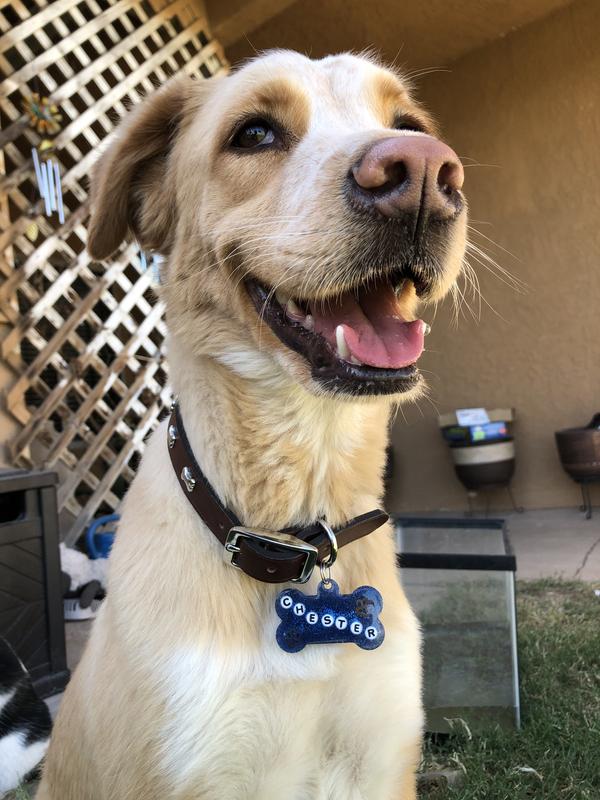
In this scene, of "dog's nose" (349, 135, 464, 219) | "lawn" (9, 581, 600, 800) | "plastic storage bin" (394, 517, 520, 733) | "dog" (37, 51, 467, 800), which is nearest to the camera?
"dog's nose" (349, 135, 464, 219)

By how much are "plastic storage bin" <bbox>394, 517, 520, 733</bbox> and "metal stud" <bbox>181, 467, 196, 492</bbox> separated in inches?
44.0

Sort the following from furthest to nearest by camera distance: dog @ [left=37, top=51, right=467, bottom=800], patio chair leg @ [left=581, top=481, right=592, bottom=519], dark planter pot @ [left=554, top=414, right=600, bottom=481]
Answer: patio chair leg @ [left=581, top=481, right=592, bottom=519] → dark planter pot @ [left=554, top=414, right=600, bottom=481] → dog @ [left=37, top=51, right=467, bottom=800]

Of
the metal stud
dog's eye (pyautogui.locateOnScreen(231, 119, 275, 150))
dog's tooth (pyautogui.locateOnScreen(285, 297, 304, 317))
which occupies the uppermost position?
dog's eye (pyautogui.locateOnScreen(231, 119, 275, 150))

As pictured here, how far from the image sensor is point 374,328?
133 centimetres

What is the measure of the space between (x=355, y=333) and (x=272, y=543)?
411mm

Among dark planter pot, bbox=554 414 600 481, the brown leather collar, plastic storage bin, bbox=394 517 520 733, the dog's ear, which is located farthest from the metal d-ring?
dark planter pot, bbox=554 414 600 481

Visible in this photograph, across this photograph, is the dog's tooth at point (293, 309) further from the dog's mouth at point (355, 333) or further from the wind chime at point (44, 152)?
the wind chime at point (44, 152)

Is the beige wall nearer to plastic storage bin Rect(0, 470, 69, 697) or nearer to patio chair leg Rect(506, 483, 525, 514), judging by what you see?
patio chair leg Rect(506, 483, 525, 514)

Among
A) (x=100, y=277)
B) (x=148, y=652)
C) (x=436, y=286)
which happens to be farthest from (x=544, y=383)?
(x=148, y=652)

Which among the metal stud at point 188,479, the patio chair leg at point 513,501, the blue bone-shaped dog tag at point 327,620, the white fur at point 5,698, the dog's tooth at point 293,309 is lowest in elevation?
the white fur at point 5,698

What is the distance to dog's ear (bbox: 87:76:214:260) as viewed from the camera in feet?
5.41

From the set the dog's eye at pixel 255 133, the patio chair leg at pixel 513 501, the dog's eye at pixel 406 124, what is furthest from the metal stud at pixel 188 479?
the patio chair leg at pixel 513 501

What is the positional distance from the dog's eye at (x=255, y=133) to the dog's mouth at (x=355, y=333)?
331 mm

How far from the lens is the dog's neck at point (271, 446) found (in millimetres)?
1334
